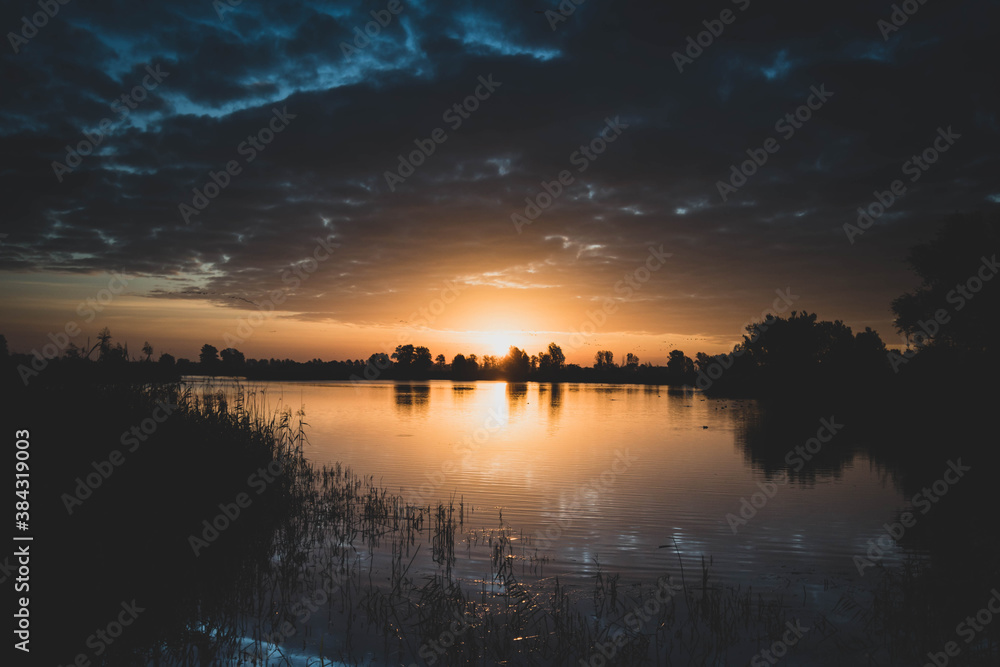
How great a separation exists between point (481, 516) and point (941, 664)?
1083cm

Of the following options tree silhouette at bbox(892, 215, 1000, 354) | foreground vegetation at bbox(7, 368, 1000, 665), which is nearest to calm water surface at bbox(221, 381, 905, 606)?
foreground vegetation at bbox(7, 368, 1000, 665)

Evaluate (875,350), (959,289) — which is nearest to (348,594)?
(959,289)

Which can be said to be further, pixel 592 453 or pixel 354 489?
pixel 592 453

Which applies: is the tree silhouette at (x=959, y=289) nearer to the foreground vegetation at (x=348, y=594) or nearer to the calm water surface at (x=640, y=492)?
the calm water surface at (x=640, y=492)

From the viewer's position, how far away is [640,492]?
66.0 feet

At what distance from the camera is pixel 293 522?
49.0 feet

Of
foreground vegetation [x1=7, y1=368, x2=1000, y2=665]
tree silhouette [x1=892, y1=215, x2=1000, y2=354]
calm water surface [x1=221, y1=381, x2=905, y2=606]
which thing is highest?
tree silhouette [x1=892, y1=215, x2=1000, y2=354]

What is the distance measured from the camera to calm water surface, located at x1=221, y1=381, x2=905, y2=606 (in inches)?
499

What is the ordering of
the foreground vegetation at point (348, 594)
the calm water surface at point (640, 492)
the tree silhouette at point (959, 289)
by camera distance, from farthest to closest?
the tree silhouette at point (959, 289) < the calm water surface at point (640, 492) < the foreground vegetation at point (348, 594)

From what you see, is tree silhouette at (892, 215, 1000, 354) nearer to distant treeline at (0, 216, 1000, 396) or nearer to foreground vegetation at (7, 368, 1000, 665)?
distant treeline at (0, 216, 1000, 396)

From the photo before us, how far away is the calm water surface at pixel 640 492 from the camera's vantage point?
1267 centimetres

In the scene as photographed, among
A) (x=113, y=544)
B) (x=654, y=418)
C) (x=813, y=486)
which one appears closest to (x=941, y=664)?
(x=113, y=544)

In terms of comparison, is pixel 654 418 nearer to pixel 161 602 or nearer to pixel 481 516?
pixel 481 516

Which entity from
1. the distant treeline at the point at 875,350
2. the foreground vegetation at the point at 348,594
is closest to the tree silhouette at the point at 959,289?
the distant treeline at the point at 875,350
